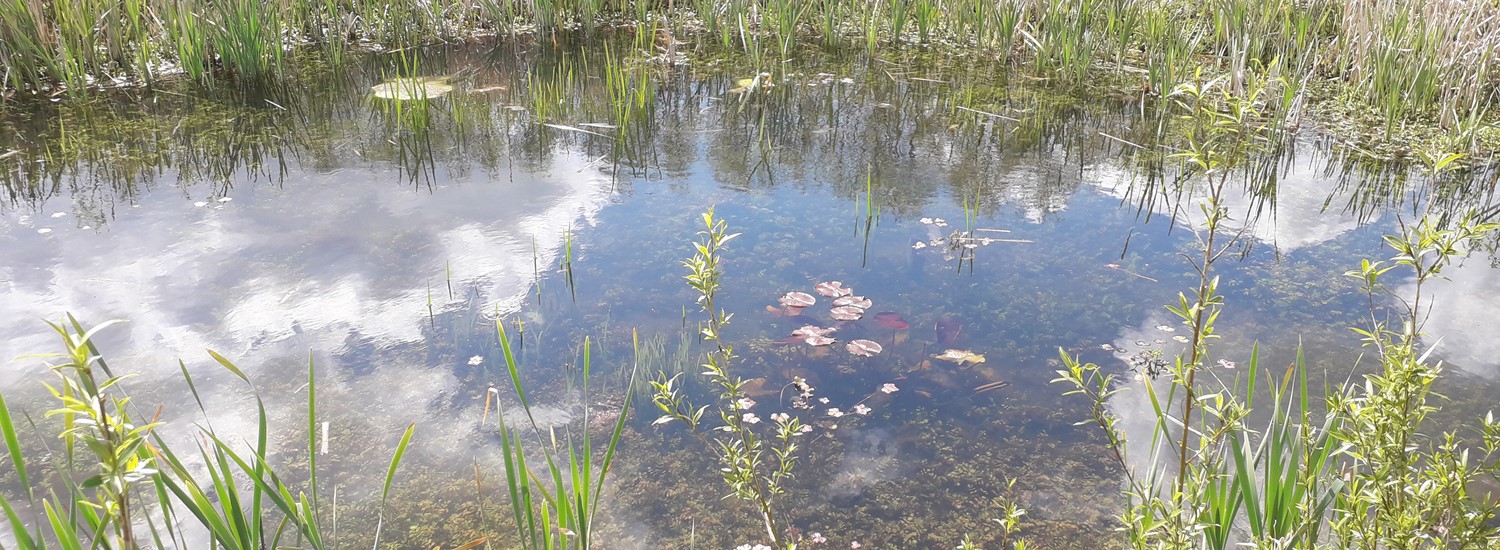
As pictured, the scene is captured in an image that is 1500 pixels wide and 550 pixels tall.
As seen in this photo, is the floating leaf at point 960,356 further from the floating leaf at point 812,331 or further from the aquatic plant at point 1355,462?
the aquatic plant at point 1355,462

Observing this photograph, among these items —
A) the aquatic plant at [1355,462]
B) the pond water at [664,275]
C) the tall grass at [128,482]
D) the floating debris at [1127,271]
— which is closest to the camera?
the tall grass at [128,482]

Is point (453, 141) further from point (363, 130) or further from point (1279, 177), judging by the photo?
point (1279, 177)

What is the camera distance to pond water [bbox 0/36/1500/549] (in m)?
2.14

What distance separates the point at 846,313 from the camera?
2736 mm

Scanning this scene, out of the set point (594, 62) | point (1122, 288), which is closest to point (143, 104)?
point (594, 62)

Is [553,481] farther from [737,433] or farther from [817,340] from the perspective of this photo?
[817,340]

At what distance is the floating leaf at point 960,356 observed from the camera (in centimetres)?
→ 253

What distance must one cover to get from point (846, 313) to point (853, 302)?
0.24 ft

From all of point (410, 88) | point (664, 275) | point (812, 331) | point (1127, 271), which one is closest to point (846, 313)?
point (812, 331)

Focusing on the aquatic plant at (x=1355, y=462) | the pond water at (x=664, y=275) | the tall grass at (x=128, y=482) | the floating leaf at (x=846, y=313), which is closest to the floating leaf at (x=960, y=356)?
the pond water at (x=664, y=275)

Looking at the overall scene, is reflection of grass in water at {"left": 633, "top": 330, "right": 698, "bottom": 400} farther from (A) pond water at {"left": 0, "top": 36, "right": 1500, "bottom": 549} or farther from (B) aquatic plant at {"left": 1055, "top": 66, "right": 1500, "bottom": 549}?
(B) aquatic plant at {"left": 1055, "top": 66, "right": 1500, "bottom": 549}

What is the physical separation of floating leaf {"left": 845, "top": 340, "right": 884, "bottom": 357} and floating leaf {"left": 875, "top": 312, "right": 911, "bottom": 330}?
10 cm

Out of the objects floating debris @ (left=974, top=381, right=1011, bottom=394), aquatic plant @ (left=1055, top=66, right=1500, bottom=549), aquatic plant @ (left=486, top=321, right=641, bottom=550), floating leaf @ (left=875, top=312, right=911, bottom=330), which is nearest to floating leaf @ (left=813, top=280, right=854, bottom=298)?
floating leaf @ (left=875, top=312, right=911, bottom=330)

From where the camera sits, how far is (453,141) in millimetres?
4234
